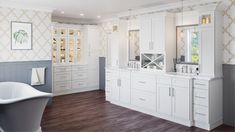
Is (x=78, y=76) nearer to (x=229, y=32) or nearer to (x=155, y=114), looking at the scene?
(x=155, y=114)

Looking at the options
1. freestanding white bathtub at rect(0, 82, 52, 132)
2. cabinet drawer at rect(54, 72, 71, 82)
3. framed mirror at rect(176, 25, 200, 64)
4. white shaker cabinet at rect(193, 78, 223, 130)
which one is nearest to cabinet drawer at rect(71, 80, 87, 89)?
cabinet drawer at rect(54, 72, 71, 82)

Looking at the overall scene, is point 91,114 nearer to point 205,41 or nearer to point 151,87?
point 151,87

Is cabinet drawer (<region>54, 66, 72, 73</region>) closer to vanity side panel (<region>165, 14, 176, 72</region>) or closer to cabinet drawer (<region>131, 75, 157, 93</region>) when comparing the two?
cabinet drawer (<region>131, 75, 157, 93</region>)

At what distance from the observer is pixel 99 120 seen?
4.85 m

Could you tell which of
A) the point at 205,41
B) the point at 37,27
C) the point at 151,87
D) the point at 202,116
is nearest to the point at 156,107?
the point at 151,87

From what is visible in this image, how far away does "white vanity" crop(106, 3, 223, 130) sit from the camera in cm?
426

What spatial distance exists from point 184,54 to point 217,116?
1.53 metres

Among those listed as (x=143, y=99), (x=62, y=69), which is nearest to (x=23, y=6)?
(x=62, y=69)

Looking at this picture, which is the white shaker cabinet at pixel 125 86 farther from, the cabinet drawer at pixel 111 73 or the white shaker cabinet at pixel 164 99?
the white shaker cabinet at pixel 164 99

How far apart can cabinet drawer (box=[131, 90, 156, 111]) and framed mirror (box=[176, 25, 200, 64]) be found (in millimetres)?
1122

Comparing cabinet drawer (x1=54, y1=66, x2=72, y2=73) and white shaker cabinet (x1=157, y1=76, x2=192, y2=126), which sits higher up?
cabinet drawer (x1=54, y1=66, x2=72, y2=73)

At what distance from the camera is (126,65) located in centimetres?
641

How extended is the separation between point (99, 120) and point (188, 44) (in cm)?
267

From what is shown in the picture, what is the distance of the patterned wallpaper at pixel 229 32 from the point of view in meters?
4.30
